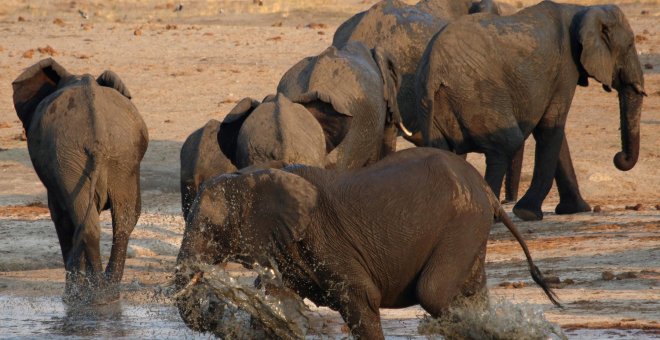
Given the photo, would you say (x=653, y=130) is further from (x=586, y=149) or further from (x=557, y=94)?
(x=557, y=94)

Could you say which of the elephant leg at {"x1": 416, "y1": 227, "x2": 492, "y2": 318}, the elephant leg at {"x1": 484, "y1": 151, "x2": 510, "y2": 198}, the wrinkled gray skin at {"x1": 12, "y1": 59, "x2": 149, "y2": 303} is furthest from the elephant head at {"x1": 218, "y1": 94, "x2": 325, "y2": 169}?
the elephant leg at {"x1": 484, "y1": 151, "x2": 510, "y2": 198}

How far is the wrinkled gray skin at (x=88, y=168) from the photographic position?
8.52 meters

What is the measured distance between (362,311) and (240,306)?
0.51 metres

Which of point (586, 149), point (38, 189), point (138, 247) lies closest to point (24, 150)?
point (38, 189)

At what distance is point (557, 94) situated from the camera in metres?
11.3

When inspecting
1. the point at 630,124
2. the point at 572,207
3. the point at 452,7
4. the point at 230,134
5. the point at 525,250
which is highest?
the point at 525,250

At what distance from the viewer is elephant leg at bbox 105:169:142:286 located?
8812mm

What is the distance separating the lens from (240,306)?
626 centimetres

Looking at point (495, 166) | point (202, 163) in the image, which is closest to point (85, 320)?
point (202, 163)

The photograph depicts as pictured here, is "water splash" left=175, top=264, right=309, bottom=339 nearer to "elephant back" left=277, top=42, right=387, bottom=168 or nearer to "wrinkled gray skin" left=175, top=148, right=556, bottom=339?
"wrinkled gray skin" left=175, top=148, right=556, bottom=339

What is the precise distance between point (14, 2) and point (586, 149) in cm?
1359

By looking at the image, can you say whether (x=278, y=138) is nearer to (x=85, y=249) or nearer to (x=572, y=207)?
(x=85, y=249)

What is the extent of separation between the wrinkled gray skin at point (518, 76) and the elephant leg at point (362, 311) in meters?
4.58

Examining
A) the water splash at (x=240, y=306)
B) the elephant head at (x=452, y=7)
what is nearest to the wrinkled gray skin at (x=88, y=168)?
the water splash at (x=240, y=306)
